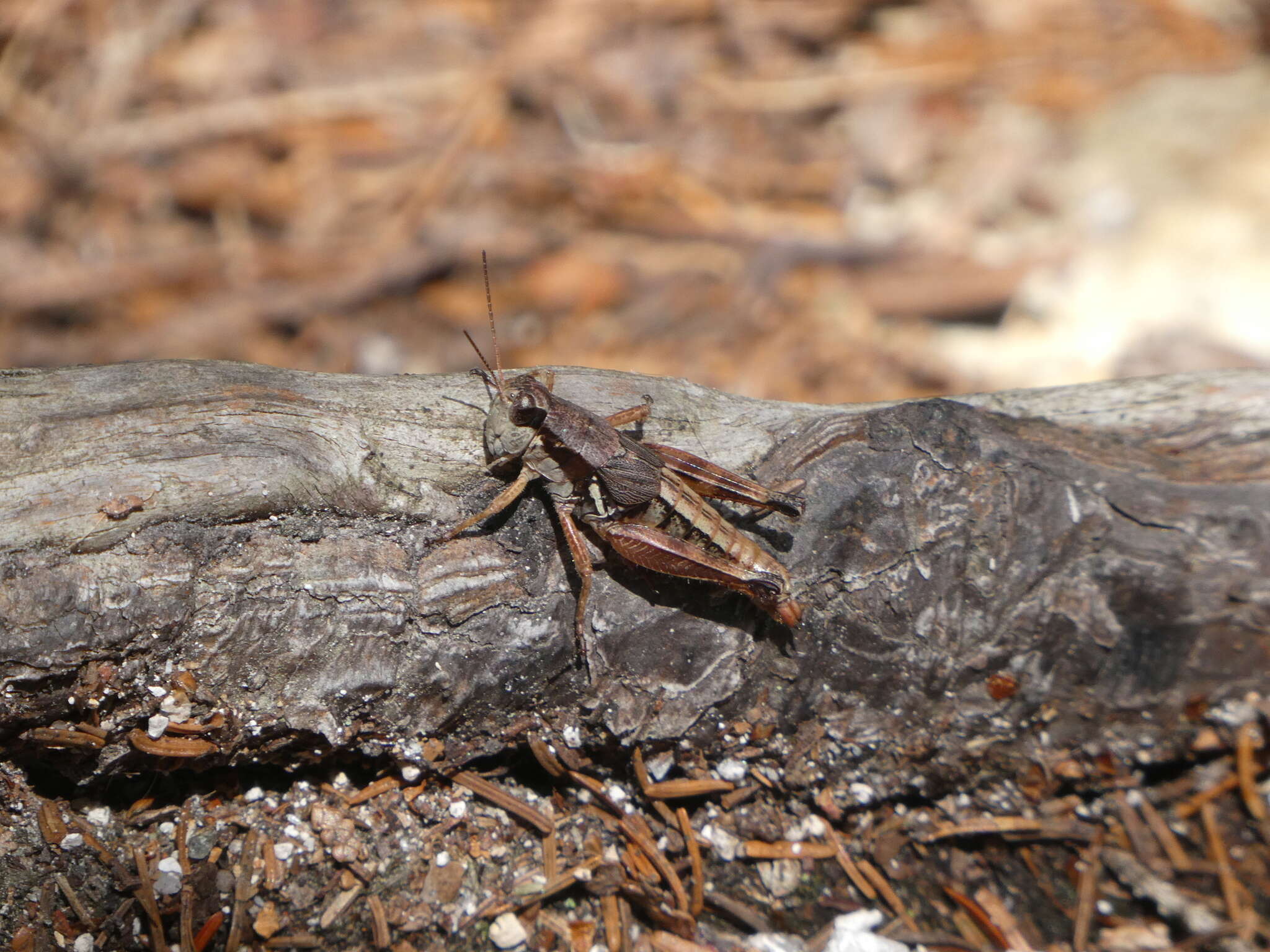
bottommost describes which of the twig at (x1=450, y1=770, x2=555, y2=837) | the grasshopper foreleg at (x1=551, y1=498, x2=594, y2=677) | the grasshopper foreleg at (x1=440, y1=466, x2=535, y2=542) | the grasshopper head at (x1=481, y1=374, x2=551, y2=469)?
the twig at (x1=450, y1=770, x2=555, y2=837)

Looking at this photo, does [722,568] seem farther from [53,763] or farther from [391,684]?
[53,763]

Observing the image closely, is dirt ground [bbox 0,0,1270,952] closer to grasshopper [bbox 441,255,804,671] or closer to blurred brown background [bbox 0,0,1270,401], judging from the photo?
blurred brown background [bbox 0,0,1270,401]

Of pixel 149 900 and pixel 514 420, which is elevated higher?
pixel 514 420

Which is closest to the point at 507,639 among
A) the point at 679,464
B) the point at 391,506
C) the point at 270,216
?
the point at 391,506

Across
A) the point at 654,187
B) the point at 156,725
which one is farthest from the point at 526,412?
the point at 654,187

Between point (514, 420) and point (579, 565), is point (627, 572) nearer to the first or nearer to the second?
point (579, 565)

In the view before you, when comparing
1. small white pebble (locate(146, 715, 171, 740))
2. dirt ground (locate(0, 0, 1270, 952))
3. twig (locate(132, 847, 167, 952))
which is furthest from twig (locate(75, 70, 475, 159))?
twig (locate(132, 847, 167, 952))
